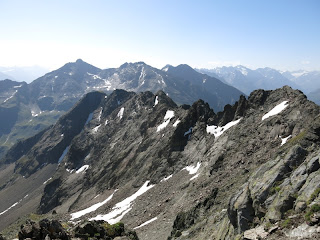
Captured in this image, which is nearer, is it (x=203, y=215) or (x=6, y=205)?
(x=203, y=215)

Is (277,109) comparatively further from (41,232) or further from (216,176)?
(41,232)

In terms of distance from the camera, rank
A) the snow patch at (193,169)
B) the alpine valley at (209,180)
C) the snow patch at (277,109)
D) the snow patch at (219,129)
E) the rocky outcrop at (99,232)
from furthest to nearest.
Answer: the snow patch at (219,129)
the snow patch at (193,169)
the snow patch at (277,109)
the rocky outcrop at (99,232)
the alpine valley at (209,180)

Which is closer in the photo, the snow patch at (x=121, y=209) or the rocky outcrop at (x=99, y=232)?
the rocky outcrop at (x=99, y=232)

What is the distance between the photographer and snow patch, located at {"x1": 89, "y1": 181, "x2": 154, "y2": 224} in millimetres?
66494

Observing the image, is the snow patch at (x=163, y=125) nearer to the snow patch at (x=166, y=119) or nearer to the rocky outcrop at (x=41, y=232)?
the snow patch at (x=166, y=119)

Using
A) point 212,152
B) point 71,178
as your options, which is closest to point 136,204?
point 212,152

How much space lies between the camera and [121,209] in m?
70.7

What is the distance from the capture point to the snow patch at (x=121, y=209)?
6649 cm

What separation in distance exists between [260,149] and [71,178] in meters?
128

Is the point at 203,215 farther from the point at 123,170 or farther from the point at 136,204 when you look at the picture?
the point at 123,170

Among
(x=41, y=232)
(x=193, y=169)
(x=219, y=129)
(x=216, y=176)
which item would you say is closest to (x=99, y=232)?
(x=41, y=232)

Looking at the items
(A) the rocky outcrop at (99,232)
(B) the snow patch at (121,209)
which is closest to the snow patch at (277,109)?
(B) the snow patch at (121,209)

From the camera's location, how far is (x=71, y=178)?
155250 millimetres

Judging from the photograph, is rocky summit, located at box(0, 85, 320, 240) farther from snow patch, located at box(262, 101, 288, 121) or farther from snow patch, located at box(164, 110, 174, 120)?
snow patch, located at box(164, 110, 174, 120)
